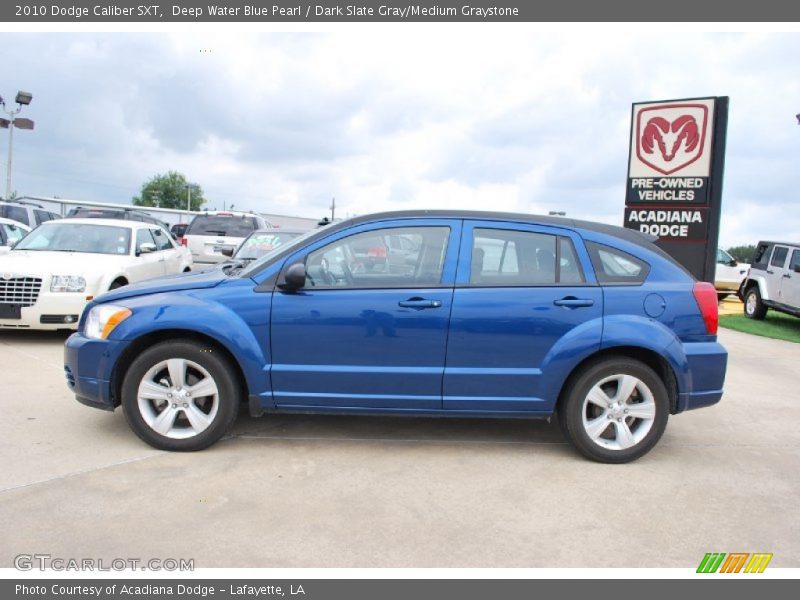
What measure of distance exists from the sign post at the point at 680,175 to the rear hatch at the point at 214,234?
8655mm

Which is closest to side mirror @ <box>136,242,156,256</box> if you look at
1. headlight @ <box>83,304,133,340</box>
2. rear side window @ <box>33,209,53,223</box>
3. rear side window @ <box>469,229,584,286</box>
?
headlight @ <box>83,304,133,340</box>

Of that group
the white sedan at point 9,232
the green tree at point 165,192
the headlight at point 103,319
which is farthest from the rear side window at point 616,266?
the green tree at point 165,192

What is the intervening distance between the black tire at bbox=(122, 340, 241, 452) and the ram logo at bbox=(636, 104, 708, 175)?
324 inches

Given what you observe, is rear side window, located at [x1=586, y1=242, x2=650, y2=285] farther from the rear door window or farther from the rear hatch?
the rear hatch

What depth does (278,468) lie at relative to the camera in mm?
4129

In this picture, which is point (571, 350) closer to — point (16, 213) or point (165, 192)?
point (16, 213)

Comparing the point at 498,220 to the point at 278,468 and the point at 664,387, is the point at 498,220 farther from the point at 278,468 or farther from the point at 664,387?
the point at 278,468

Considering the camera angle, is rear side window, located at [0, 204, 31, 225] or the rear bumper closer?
the rear bumper

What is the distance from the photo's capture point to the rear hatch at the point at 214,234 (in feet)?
47.9

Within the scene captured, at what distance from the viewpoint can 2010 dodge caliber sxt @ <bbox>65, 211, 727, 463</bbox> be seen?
14.0 feet

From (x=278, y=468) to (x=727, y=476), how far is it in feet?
10.0

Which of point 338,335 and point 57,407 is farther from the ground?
point 338,335

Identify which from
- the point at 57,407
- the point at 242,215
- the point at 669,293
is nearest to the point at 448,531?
the point at 669,293

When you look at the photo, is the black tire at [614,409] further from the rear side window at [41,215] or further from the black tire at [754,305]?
the rear side window at [41,215]
